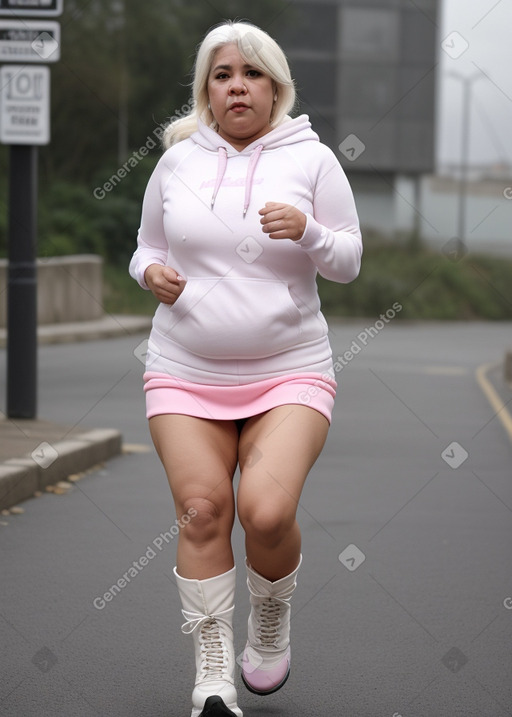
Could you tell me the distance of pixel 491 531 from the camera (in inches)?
265

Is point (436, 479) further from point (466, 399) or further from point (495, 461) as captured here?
point (466, 399)

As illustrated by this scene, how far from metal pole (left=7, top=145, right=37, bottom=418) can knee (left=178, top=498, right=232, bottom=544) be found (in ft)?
18.5

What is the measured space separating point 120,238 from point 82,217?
1143 mm

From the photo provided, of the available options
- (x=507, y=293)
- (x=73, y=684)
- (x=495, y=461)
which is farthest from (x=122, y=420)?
(x=507, y=293)

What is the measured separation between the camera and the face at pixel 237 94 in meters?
3.73

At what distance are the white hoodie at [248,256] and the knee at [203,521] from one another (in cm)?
34

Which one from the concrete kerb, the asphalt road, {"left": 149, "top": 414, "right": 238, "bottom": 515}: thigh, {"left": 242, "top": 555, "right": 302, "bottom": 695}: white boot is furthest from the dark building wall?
{"left": 149, "top": 414, "right": 238, "bottom": 515}: thigh

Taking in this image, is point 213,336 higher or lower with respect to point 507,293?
higher

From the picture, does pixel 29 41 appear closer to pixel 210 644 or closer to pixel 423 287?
pixel 210 644

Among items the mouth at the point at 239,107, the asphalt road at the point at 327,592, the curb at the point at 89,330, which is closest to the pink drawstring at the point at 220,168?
the mouth at the point at 239,107

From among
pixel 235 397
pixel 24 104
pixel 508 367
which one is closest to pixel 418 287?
pixel 508 367

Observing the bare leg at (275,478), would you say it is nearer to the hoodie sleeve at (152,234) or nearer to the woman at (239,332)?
the woman at (239,332)

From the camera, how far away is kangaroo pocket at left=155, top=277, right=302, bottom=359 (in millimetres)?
3654

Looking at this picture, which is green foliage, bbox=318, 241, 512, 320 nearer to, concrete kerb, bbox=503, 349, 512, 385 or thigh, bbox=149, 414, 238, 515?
concrete kerb, bbox=503, 349, 512, 385
